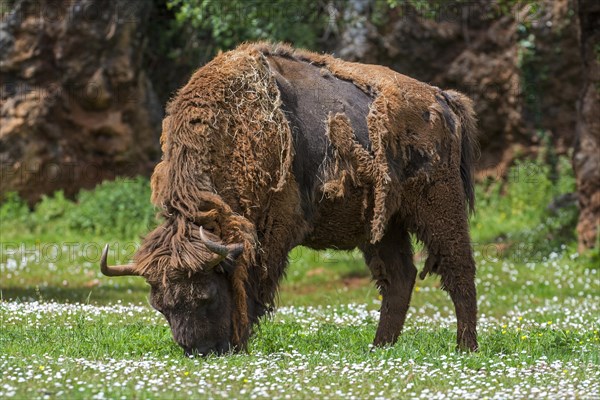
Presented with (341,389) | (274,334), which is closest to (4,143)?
(274,334)

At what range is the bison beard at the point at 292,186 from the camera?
7.62 m

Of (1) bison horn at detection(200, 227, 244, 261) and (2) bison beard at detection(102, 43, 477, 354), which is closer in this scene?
(1) bison horn at detection(200, 227, 244, 261)

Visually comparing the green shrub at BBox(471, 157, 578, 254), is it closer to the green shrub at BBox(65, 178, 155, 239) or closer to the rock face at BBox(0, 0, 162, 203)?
the green shrub at BBox(65, 178, 155, 239)

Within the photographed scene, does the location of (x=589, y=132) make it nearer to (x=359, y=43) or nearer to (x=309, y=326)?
(x=359, y=43)

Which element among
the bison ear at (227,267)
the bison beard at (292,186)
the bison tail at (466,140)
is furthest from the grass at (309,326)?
the bison tail at (466,140)

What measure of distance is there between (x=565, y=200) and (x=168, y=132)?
11799mm

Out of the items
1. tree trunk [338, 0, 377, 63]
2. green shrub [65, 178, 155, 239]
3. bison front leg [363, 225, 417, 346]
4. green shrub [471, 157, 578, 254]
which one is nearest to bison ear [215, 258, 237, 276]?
bison front leg [363, 225, 417, 346]

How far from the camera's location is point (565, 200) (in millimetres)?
18000

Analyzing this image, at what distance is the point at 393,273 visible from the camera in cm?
932

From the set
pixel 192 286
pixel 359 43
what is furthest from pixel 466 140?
pixel 359 43

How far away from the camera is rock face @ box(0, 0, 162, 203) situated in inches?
731

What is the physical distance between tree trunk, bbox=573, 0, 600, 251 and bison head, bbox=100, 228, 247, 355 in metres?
9.47

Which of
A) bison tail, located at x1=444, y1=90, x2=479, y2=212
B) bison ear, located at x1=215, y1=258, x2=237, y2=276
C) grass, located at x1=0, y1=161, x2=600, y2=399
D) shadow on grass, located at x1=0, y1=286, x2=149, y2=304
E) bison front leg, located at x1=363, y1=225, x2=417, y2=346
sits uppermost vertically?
bison tail, located at x1=444, y1=90, x2=479, y2=212

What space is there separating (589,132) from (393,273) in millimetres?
7606
